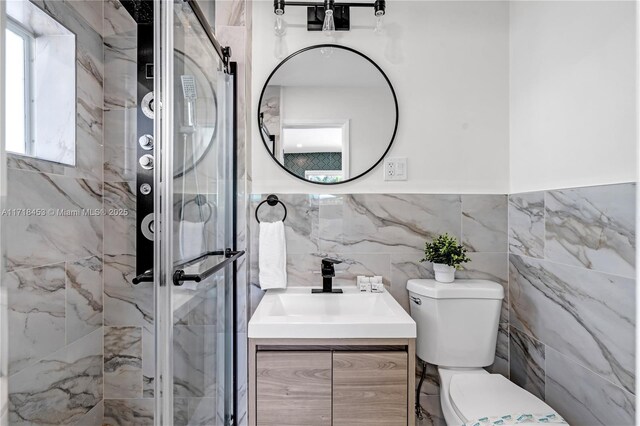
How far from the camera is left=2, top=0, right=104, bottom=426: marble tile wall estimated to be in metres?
0.71

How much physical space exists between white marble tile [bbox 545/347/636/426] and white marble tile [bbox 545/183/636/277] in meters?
0.39

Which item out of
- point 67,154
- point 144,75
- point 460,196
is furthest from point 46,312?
point 460,196

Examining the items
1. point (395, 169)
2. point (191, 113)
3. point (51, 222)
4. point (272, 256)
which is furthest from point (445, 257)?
point (51, 222)

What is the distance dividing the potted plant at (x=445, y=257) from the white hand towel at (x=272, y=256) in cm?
71

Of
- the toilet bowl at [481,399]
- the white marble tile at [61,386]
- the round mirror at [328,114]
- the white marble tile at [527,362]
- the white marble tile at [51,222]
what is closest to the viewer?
A: the white marble tile at [51,222]

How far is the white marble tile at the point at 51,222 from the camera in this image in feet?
2.19

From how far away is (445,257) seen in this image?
5.14ft

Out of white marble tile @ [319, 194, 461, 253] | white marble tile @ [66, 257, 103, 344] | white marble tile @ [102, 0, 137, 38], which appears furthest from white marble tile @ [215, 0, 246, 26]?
white marble tile @ [66, 257, 103, 344]

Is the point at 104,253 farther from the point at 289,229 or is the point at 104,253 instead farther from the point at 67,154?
the point at 289,229

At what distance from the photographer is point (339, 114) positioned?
1682 millimetres

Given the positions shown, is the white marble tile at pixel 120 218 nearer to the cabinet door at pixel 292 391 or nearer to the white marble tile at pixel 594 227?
the cabinet door at pixel 292 391

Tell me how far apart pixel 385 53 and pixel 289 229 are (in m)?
1.03

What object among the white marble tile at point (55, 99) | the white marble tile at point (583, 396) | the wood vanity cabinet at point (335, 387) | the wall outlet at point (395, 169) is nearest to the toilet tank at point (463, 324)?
the white marble tile at point (583, 396)

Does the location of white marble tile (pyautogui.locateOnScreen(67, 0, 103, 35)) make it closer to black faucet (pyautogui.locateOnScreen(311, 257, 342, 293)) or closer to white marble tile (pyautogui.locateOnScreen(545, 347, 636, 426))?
black faucet (pyautogui.locateOnScreen(311, 257, 342, 293))
